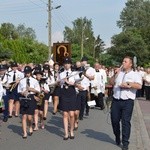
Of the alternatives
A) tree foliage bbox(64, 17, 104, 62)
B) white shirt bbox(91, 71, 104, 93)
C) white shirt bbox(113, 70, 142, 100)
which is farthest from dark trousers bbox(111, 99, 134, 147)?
tree foliage bbox(64, 17, 104, 62)

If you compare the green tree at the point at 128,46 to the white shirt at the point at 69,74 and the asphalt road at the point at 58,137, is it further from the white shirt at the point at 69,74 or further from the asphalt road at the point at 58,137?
the white shirt at the point at 69,74

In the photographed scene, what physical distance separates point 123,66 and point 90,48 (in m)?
106

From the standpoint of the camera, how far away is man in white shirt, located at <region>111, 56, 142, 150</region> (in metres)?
9.91

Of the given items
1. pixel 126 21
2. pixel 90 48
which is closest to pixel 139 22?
pixel 126 21

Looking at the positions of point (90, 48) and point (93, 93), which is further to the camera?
point (90, 48)

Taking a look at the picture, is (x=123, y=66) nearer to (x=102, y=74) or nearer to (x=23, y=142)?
(x=23, y=142)

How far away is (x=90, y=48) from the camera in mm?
116188

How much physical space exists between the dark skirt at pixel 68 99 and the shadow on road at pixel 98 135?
2.80 ft

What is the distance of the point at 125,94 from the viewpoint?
32.9 feet

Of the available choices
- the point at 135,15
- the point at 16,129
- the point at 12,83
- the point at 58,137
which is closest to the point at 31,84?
the point at 58,137

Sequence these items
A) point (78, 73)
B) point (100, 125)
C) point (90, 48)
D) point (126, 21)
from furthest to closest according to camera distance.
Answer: point (90, 48)
point (126, 21)
point (100, 125)
point (78, 73)

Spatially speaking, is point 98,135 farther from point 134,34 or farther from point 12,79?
point 134,34

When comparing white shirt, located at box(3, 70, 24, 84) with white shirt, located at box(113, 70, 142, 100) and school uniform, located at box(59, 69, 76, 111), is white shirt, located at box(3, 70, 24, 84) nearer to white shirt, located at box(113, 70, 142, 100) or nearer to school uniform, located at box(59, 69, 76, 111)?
school uniform, located at box(59, 69, 76, 111)

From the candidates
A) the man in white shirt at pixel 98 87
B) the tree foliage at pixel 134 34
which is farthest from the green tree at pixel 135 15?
the man in white shirt at pixel 98 87
